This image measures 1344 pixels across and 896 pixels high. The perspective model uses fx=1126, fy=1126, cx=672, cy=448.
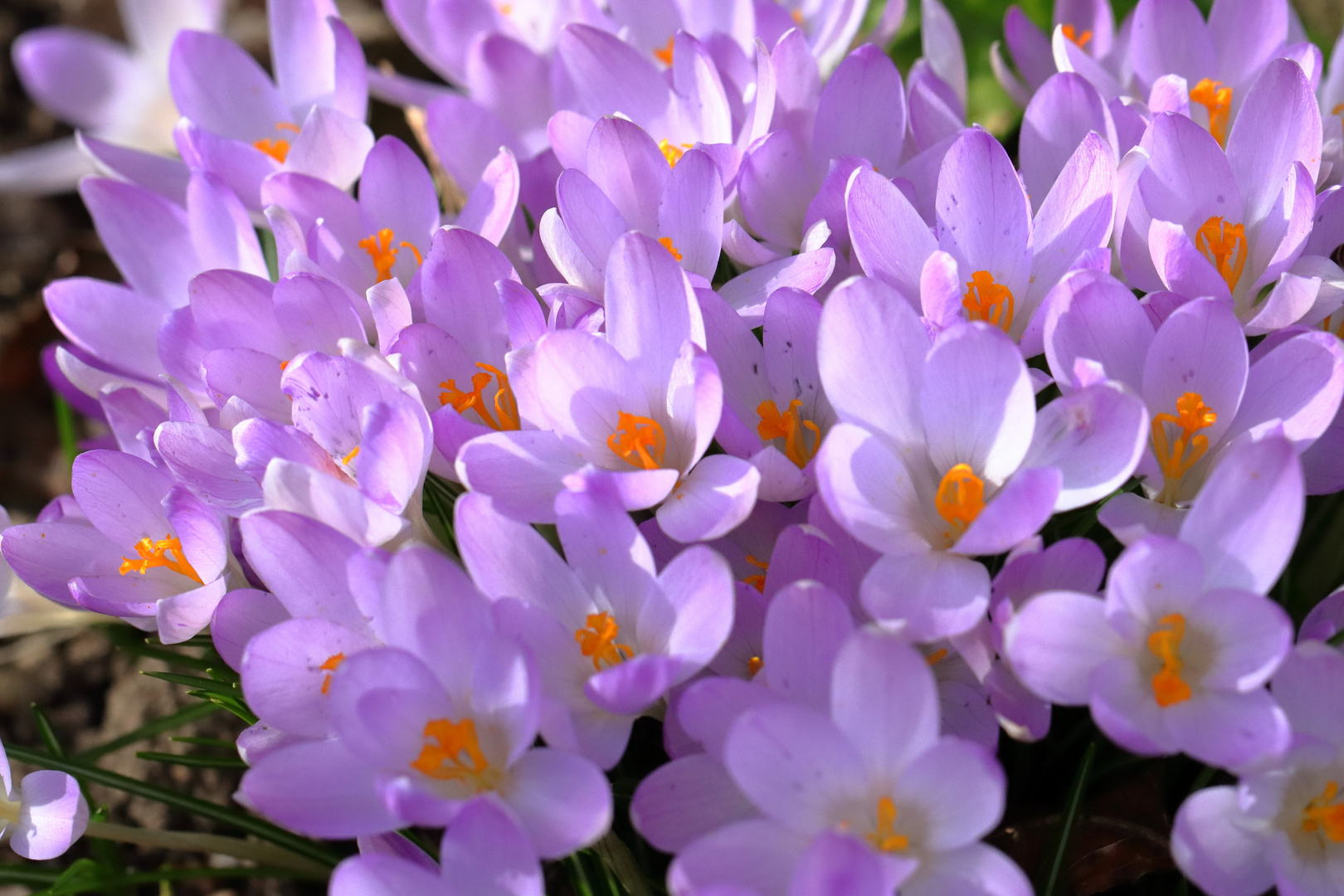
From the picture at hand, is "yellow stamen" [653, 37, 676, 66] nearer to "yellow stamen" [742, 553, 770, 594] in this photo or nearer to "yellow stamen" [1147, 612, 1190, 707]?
"yellow stamen" [742, 553, 770, 594]

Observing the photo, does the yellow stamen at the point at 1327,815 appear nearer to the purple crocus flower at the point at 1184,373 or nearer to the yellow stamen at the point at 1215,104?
the purple crocus flower at the point at 1184,373

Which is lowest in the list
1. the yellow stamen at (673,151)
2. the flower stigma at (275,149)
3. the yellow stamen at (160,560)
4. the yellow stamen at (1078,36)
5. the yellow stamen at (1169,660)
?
the yellow stamen at (160,560)

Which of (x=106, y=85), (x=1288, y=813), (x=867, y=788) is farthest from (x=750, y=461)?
(x=106, y=85)

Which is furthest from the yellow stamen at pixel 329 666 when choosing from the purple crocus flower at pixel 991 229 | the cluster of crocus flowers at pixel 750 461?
the purple crocus flower at pixel 991 229

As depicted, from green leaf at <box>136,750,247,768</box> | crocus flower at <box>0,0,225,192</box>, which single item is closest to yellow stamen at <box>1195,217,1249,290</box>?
green leaf at <box>136,750,247,768</box>

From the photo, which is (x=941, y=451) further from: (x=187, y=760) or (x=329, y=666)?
(x=187, y=760)

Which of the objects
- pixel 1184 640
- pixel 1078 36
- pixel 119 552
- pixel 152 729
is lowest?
pixel 152 729
